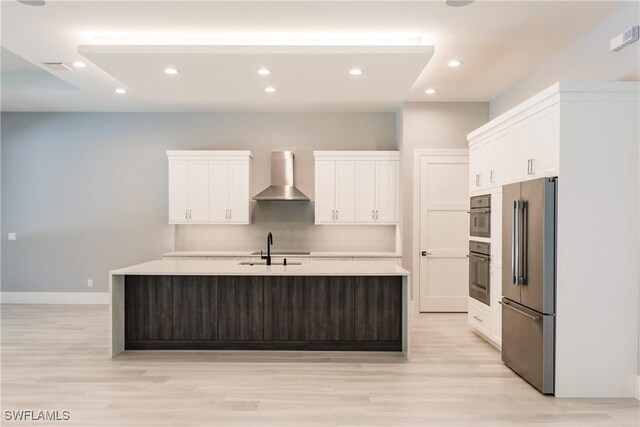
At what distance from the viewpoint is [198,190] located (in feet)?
22.9

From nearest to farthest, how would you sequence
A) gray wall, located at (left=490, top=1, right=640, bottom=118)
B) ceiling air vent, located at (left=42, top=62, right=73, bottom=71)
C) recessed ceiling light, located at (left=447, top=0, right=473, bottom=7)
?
1. recessed ceiling light, located at (left=447, top=0, right=473, bottom=7)
2. gray wall, located at (left=490, top=1, right=640, bottom=118)
3. ceiling air vent, located at (left=42, top=62, right=73, bottom=71)

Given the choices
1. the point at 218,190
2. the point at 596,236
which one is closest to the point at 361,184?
the point at 218,190

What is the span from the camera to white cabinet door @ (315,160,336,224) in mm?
6988

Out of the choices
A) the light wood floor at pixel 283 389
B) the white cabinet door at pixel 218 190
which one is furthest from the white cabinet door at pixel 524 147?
the white cabinet door at pixel 218 190

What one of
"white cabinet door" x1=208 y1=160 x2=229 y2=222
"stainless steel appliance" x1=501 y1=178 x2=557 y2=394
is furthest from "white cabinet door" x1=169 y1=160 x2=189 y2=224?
"stainless steel appliance" x1=501 y1=178 x2=557 y2=394

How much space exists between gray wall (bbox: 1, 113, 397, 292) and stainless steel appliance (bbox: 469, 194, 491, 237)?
2.39 m

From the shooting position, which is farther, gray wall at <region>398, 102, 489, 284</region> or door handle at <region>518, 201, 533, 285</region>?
gray wall at <region>398, 102, 489, 284</region>

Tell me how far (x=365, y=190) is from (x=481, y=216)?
2181mm

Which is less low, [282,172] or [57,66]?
[57,66]

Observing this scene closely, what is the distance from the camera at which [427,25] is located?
13.3 ft

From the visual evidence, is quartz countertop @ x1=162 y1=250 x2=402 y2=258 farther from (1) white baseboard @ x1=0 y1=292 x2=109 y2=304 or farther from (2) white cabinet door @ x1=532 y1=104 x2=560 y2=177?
(2) white cabinet door @ x1=532 y1=104 x2=560 y2=177

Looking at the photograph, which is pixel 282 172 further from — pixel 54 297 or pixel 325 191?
pixel 54 297

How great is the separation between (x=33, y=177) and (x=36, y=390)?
4.84m

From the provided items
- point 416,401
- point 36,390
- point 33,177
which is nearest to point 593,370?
point 416,401
